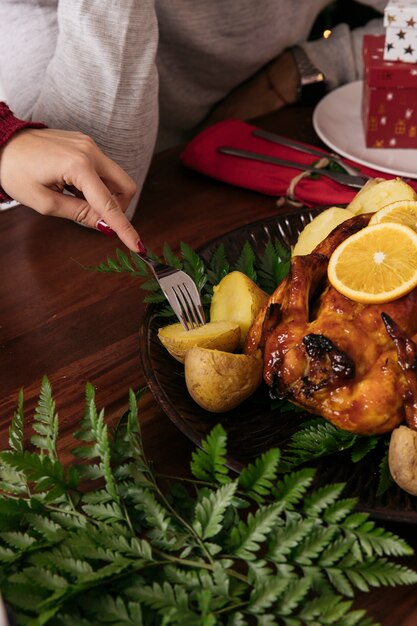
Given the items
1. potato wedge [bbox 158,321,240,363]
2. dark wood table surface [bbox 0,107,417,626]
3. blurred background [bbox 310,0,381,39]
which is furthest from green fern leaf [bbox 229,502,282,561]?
blurred background [bbox 310,0,381,39]

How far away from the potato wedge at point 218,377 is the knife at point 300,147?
699 mm

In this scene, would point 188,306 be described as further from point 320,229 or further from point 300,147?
point 300,147

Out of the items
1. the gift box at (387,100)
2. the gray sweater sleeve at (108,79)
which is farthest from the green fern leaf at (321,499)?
the gift box at (387,100)

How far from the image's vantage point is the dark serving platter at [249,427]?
72cm

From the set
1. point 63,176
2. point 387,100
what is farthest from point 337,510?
point 387,100

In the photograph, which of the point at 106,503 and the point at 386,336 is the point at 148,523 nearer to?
the point at 106,503

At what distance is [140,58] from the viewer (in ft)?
4.33

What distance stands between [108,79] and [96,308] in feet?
1.46

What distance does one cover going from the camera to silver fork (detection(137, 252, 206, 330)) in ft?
3.08

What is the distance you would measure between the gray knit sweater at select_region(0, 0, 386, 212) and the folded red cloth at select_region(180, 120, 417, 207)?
106 millimetres

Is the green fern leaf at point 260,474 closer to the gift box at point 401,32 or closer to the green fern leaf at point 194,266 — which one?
the green fern leaf at point 194,266

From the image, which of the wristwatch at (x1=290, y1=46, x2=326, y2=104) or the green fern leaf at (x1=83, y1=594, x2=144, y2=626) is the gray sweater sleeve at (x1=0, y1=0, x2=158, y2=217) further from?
the green fern leaf at (x1=83, y1=594, x2=144, y2=626)

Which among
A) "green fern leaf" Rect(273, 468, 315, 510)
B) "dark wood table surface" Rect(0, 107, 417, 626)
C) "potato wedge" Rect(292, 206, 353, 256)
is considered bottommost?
"dark wood table surface" Rect(0, 107, 417, 626)

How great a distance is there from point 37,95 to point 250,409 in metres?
0.88
